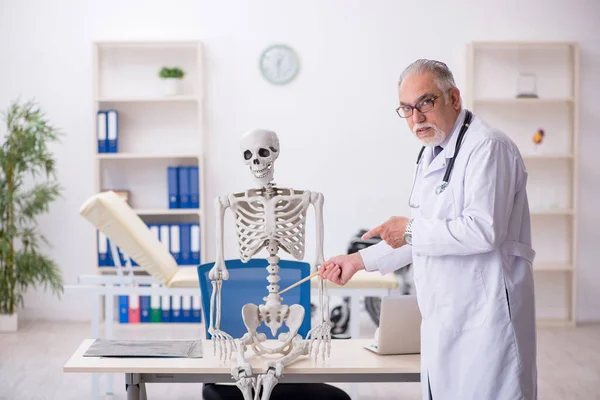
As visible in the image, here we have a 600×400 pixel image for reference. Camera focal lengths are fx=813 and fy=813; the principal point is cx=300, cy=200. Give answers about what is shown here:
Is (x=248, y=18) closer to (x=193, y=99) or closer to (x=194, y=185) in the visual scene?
(x=193, y=99)

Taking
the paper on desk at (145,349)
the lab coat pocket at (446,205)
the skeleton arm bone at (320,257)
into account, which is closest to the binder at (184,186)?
the paper on desk at (145,349)

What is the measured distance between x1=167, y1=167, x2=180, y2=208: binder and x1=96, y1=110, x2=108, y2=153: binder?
0.46 metres

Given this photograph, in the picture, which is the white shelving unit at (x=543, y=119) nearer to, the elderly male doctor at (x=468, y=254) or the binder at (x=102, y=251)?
the binder at (x=102, y=251)

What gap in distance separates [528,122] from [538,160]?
276 millimetres

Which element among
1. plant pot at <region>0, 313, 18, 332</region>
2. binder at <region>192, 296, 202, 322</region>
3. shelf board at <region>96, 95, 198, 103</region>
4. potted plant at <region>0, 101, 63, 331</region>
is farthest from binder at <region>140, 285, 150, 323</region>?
shelf board at <region>96, 95, 198, 103</region>

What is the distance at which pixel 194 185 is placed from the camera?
5.54 m

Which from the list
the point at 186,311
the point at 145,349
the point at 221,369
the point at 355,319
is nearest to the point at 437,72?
the point at 221,369

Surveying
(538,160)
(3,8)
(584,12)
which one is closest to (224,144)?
(3,8)

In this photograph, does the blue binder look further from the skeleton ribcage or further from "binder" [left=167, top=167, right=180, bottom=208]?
the skeleton ribcage

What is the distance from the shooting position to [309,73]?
5.66m

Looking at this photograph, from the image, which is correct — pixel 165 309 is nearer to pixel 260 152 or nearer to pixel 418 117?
pixel 260 152

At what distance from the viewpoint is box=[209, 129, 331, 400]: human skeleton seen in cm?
235

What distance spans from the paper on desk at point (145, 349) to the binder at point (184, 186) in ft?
10.0

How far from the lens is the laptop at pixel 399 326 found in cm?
234
